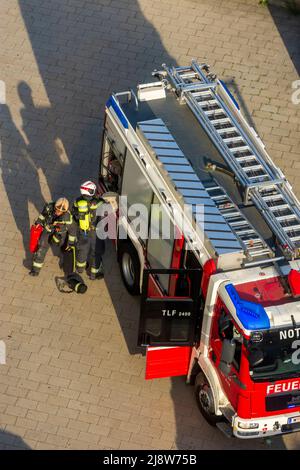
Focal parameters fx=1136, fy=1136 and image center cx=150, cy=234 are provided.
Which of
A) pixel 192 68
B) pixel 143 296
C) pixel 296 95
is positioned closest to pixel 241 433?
pixel 143 296

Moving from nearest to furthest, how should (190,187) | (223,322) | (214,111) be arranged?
(223,322)
(190,187)
(214,111)

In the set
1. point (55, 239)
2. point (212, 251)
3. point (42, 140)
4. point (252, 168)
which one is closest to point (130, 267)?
point (55, 239)

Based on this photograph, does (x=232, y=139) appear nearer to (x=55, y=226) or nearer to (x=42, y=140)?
(x=55, y=226)

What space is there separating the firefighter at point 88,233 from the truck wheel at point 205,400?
264cm

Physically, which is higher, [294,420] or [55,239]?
[55,239]

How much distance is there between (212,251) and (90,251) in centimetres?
309

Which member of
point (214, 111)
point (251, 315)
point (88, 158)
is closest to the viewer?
point (251, 315)

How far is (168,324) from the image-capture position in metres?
14.0

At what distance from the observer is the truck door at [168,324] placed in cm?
1381

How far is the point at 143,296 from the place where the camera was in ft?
45.4

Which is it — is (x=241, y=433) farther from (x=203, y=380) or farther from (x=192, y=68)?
(x=192, y=68)
